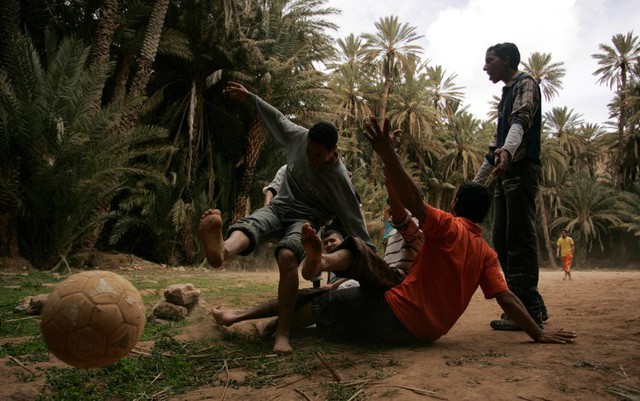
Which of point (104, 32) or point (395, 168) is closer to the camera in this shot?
point (395, 168)

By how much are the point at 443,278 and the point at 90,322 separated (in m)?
2.05

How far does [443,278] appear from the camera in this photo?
9.08ft

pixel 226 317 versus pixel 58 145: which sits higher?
pixel 58 145

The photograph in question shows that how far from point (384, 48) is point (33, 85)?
903 inches

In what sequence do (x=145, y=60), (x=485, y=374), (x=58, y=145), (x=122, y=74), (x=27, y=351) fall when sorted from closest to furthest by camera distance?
(x=485, y=374) < (x=27, y=351) < (x=58, y=145) < (x=145, y=60) < (x=122, y=74)

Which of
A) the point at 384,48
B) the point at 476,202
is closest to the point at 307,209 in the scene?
the point at 476,202

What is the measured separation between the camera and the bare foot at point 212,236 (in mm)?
2816

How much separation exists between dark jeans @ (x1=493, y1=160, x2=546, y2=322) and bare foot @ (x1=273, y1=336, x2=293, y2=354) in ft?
6.11

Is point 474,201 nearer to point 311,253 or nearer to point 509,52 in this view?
point 311,253

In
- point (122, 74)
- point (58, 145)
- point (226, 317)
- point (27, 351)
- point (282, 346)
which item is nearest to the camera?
point (27, 351)

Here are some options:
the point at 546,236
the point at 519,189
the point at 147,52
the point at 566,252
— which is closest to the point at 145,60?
the point at 147,52

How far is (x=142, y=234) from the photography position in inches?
534

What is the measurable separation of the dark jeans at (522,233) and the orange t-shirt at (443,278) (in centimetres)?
68

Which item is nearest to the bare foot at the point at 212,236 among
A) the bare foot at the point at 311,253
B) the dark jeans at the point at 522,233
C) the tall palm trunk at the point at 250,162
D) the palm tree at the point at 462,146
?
the bare foot at the point at 311,253
